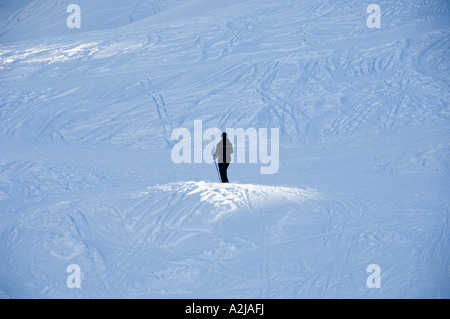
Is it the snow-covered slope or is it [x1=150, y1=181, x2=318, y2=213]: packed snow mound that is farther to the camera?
[x1=150, y1=181, x2=318, y2=213]: packed snow mound

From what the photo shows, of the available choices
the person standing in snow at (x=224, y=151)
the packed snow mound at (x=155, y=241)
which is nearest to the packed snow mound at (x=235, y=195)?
the packed snow mound at (x=155, y=241)

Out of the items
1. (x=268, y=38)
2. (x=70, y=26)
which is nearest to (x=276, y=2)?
(x=268, y=38)

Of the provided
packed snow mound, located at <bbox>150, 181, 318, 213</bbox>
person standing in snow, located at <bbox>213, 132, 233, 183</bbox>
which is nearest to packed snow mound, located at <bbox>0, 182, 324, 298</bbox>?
packed snow mound, located at <bbox>150, 181, 318, 213</bbox>

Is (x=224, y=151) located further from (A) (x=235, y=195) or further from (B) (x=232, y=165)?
(B) (x=232, y=165)

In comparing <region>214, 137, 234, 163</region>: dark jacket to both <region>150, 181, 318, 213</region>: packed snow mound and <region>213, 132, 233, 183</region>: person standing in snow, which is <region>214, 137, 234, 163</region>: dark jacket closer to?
<region>213, 132, 233, 183</region>: person standing in snow

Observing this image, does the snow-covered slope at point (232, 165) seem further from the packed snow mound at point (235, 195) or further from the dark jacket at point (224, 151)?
the dark jacket at point (224, 151)

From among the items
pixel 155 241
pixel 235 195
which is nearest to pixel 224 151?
pixel 235 195

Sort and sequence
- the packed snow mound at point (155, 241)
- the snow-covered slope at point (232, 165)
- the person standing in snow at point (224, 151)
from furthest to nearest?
1. the person standing in snow at point (224, 151)
2. the snow-covered slope at point (232, 165)
3. the packed snow mound at point (155, 241)
